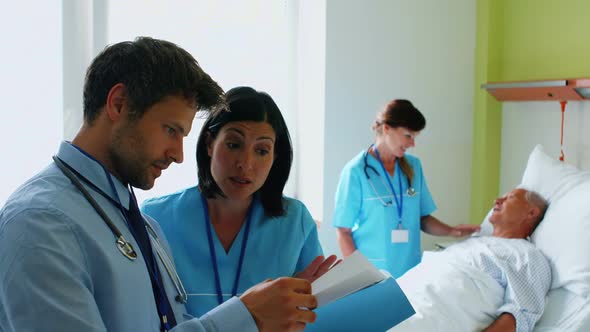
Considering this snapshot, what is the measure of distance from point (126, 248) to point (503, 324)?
164 centimetres

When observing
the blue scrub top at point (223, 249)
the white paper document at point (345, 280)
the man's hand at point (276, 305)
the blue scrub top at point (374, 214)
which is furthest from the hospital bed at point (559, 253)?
the man's hand at point (276, 305)

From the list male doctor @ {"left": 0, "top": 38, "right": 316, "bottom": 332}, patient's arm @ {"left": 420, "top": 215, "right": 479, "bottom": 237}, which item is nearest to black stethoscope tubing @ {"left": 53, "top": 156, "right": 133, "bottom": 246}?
male doctor @ {"left": 0, "top": 38, "right": 316, "bottom": 332}

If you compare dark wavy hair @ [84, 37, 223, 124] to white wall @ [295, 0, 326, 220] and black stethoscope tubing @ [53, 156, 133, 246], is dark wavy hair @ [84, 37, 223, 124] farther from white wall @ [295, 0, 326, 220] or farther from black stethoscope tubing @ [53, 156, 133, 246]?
white wall @ [295, 0, 326, 220]

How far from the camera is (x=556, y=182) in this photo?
Answer: 2.70 meters

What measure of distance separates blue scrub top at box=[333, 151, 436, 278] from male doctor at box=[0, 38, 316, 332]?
176 centimetres

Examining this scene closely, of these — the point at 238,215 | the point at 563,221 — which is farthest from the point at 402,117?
the point at 238,215

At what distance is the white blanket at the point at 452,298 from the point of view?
2023 millimetres

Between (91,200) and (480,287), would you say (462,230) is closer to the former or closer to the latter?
(480,287)

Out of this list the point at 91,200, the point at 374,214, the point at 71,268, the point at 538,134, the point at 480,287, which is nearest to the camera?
the point at 71,268

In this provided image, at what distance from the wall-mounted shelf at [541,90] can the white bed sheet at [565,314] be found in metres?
1.02

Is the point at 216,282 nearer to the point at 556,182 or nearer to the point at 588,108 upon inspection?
the point at 556,182

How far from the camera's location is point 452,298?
2141 millimetres

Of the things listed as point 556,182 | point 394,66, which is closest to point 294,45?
point 394,66

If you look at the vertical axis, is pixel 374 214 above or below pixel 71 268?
below
